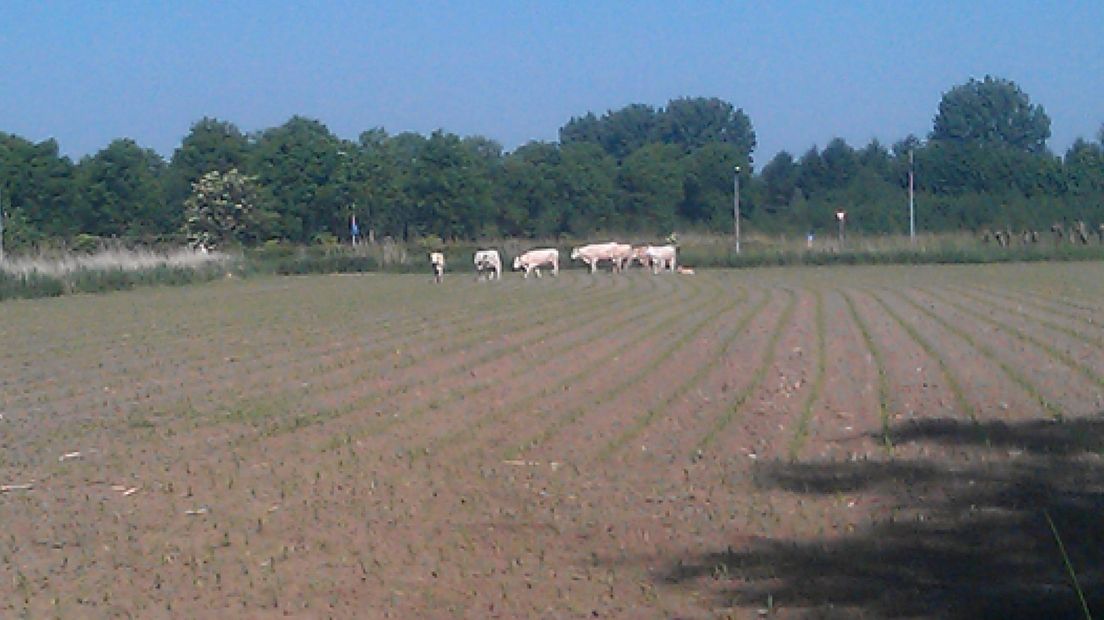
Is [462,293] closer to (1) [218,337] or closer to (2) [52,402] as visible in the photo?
(1) [218,337]

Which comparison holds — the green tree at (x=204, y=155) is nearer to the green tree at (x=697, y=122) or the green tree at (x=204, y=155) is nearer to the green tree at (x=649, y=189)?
the green tree at (x=649, y=189)

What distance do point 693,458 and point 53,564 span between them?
202 inches

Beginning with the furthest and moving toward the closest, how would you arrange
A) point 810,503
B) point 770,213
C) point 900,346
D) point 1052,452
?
point 770,213, point 900,346, point 1052,452, point 810,503

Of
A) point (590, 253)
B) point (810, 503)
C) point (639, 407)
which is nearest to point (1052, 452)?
point (810, 503)

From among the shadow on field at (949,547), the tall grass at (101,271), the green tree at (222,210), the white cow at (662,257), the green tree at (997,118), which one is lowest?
the shadow on field at (949,547)

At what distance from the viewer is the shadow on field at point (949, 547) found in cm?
710

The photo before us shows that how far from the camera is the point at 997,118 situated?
12594cm

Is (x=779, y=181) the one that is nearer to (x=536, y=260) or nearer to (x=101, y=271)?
(x=536, y=260)

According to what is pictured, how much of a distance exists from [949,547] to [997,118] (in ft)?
410

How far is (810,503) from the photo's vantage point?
9.48 m

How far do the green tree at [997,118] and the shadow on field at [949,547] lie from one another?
11970cm

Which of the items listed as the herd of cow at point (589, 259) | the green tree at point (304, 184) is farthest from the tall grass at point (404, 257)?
the green tree at point (304, 184)

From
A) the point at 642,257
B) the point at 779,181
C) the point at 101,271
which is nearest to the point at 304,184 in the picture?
the point at 642,257

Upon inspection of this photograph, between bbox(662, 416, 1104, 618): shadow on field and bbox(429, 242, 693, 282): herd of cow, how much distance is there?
36.5 metres
